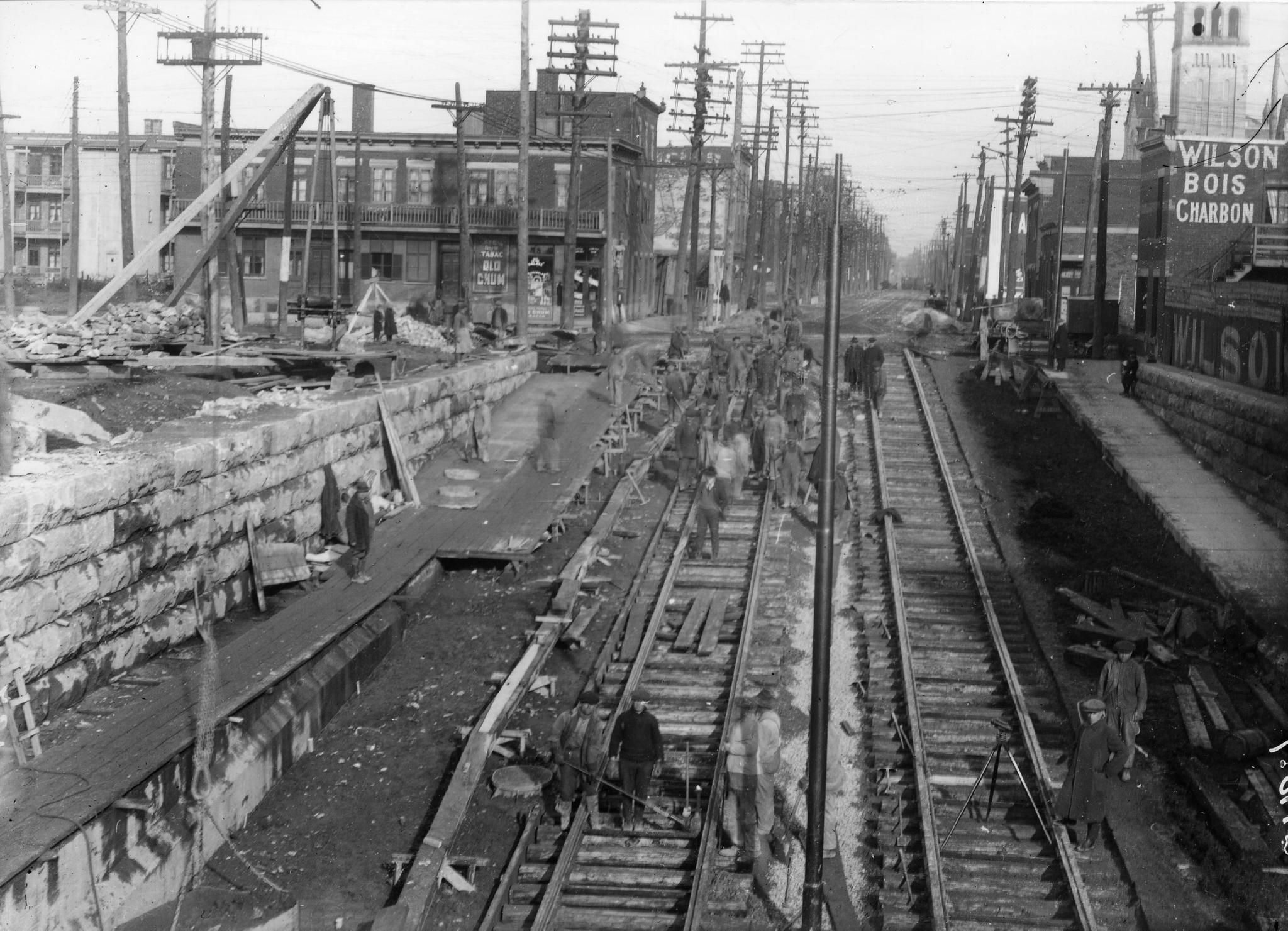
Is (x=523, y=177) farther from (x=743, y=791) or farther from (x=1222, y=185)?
(x=743, y=791)

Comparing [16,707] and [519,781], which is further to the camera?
[519,781]

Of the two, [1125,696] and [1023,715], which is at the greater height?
[1125,696]

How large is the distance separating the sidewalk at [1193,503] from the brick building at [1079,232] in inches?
728

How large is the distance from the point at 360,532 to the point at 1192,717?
1047 centimetres

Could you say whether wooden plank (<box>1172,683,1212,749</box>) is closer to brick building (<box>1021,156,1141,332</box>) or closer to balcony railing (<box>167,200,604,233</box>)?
brick building (<box>1021,156,1141,332</box>)

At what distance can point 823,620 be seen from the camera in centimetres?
924

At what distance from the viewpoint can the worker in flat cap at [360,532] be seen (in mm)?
16906

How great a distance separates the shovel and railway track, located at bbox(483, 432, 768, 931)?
7 cm

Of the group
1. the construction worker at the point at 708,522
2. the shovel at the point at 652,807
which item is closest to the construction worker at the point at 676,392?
the construction worker at the point at 708,522

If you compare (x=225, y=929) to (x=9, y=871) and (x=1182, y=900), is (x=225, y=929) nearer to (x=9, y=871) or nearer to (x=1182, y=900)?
(x=9, y=871)

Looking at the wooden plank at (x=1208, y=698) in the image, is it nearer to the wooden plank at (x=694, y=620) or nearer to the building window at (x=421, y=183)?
the wooden plank at (x=694, y=620)

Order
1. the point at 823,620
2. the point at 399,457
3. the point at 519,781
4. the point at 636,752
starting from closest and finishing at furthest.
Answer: the point at 823,620 < the point at 636,752 < the point at 519,781 < the point at 399,457

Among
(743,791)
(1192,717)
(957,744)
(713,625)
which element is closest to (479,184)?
(713,625)

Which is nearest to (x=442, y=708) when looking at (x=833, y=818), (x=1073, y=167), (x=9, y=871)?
(x=833, y=818)
